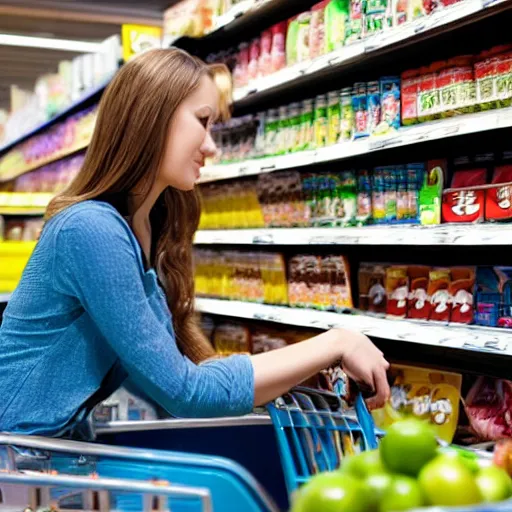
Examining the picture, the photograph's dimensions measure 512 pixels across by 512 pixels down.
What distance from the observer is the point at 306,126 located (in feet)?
12.5

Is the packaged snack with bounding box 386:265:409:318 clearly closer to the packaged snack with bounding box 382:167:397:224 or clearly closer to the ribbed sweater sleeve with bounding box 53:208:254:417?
the packaged snack with bounding box 382:167:397:224

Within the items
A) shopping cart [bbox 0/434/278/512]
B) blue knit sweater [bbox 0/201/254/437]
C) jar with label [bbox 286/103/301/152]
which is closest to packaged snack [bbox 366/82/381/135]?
jar with label [bbox 286/103/301/152]

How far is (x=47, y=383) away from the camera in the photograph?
1610 millimetres

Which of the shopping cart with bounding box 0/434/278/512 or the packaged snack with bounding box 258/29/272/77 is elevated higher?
the packaged snack with bounding box 258/29/272/77

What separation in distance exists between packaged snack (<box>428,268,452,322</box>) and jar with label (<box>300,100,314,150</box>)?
37.6 inches

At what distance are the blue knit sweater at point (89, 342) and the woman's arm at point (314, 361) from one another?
0.03 metres

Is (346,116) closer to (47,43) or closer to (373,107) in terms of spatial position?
(373,107)

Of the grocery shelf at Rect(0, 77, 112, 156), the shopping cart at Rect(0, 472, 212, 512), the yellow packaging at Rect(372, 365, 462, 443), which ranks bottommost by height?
the yellow packaging at Rect(372, 365, 462, 443)

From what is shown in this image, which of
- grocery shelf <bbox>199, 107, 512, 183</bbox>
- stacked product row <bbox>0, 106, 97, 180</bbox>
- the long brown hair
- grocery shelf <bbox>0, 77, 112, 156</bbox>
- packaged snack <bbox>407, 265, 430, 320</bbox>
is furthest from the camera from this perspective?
stacked product row <bbox>0, 106, 97, 180</bbox>

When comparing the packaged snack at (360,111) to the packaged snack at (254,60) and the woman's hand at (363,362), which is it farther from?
A: the woman's hand at (363,362)

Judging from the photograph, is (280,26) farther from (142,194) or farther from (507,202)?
(142,194)

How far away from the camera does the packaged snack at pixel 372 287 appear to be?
3445mm

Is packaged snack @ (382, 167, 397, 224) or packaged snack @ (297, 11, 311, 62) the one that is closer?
packaged snack @ (382, 167, 397, 224)

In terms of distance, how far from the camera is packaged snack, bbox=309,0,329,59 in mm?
3604
